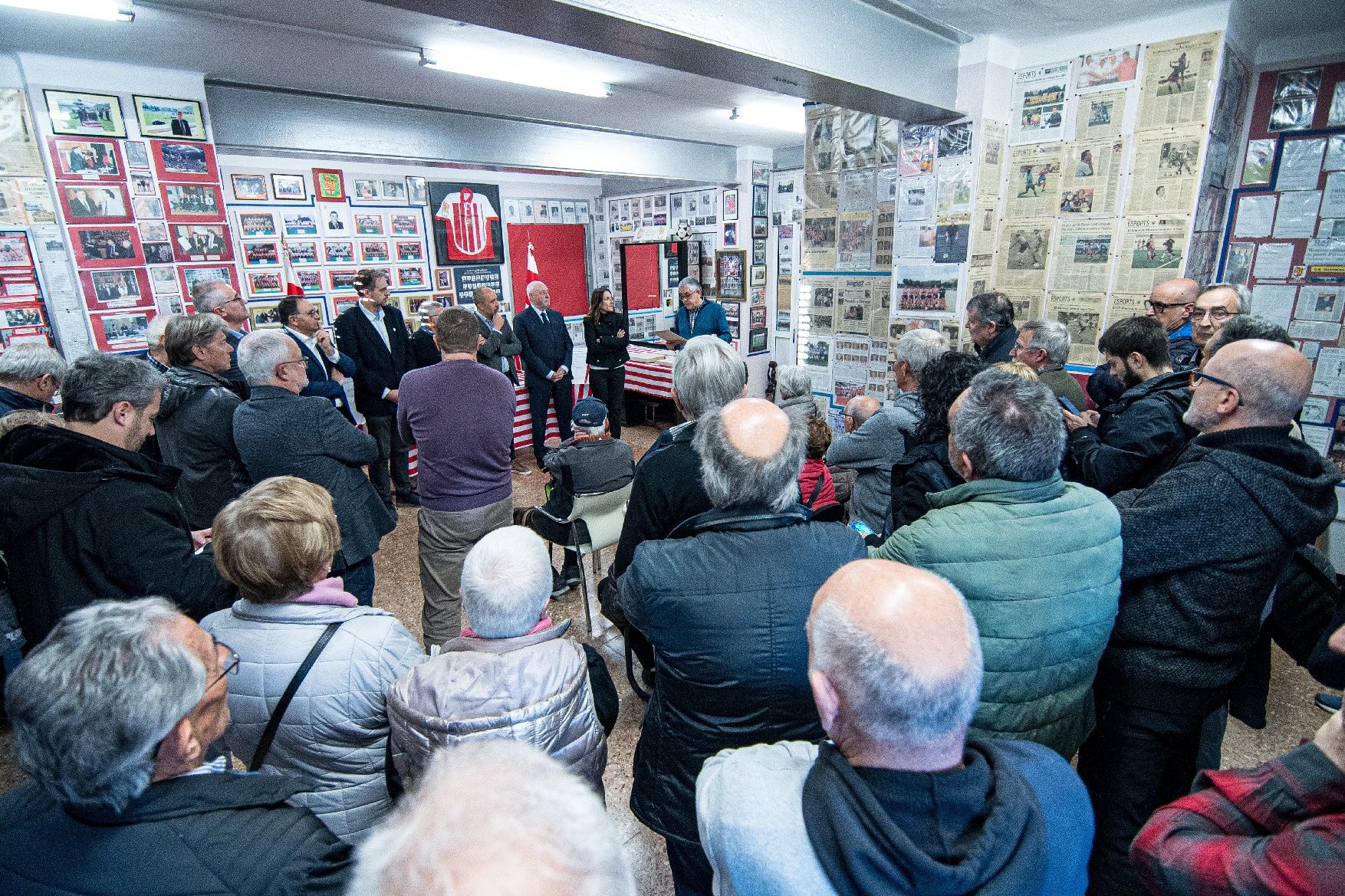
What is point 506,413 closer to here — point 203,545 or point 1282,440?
point 203,545

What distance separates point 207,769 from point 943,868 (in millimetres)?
1034

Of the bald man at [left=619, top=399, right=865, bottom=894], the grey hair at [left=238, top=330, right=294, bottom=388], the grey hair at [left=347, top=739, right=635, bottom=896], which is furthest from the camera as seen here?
the grey hair at [left=238, top=330, right=294, bottom=388]

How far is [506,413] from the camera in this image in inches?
108

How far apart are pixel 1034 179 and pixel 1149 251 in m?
0.73

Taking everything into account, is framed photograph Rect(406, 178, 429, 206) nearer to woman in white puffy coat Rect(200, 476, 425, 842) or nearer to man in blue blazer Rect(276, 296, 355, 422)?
man in blue blazer Rect(276, 296, 355, 422)

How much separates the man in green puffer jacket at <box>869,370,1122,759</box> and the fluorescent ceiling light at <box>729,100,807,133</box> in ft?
15.2

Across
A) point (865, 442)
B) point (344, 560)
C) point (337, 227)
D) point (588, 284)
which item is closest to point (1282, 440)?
point (865, 442)

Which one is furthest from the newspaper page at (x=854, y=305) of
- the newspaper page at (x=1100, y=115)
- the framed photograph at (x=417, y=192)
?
the framed photograph at (x=417, y=192)

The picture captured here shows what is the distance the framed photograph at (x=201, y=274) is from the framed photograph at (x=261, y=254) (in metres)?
2.89

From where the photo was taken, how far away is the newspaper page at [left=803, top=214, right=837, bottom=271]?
4.47 metres

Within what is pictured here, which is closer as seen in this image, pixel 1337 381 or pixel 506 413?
pixel 506 413

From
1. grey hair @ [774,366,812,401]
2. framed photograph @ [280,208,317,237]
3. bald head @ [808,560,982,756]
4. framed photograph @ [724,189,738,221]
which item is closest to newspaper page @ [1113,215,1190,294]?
grey hair @ [774,366,812,401]

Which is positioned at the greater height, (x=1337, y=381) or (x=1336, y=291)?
(x=1336, y=291)

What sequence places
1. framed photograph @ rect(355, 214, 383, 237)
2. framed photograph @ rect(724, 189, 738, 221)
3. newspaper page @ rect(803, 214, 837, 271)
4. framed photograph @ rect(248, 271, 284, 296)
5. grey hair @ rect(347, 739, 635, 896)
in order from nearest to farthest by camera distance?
grey hair @ rect(347, 739, 635, 896) < newspaper page @ rect(803, 214, 837, 271) < framed photograph @ rect(248, 271, 284, 296) < framed photograph @ rect(355, 214, 383, 237) < framed photograph @ rect(724, 189, 738, 221)
